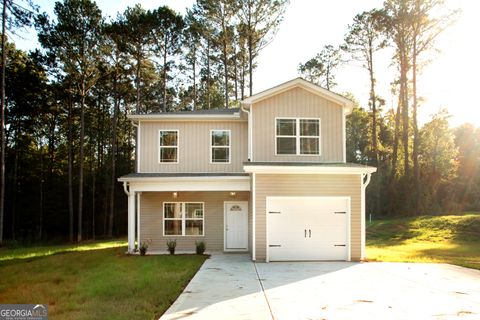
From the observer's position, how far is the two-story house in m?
14.2

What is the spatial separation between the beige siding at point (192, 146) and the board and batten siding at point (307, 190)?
3955 millimetres

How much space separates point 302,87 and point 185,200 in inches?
258

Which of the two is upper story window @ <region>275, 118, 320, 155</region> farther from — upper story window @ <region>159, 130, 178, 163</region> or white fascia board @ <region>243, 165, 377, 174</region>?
upper story window @ <region>159, 130, 178, 163</region>

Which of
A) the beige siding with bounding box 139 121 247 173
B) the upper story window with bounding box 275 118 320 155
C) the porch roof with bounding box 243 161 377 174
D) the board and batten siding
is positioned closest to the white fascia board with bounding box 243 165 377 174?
the porch roof with bounding box 243 161 377 174

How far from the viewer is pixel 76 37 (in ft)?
79.9

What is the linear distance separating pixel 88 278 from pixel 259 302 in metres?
5.17

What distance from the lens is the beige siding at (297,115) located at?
53.2 feet

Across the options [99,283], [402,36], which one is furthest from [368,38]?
[99,283]

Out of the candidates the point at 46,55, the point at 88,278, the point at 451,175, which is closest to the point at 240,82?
the point at 46,55

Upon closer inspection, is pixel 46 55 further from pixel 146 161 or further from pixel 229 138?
pixel 229 138

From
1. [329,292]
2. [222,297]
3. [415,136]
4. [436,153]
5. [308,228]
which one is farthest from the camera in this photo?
[436,153]

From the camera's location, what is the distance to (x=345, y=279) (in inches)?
417

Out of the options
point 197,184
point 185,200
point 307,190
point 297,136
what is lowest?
point 185,200

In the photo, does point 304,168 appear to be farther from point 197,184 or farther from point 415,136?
point 415,136
